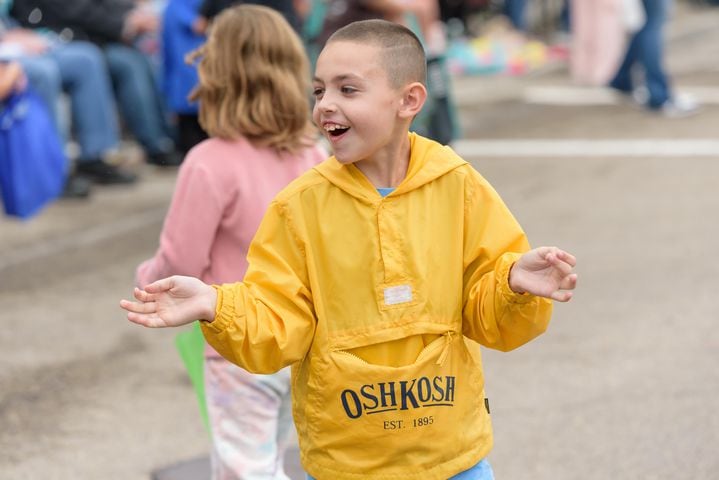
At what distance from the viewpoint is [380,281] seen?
3.14 m

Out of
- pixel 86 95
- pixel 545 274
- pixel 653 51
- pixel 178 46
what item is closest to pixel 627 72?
pixel 653 51

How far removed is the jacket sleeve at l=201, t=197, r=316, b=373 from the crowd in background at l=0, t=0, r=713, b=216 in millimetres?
4150

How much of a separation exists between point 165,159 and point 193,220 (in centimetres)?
623

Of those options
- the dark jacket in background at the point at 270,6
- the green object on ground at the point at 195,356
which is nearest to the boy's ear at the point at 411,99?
the green object on ground at the point at 195,356

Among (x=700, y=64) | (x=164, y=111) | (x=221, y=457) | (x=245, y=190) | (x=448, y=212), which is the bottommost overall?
(x=700, y=64)

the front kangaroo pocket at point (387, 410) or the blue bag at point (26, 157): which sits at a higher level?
the front kangaroo pocket at point (387, 410)

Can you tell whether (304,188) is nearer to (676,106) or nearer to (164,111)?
(164,111)

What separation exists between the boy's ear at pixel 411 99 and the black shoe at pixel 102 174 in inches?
263

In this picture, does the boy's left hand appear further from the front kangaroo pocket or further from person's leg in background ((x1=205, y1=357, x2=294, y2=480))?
person's leg in background ((x1=205, y1=357, x2=294, y2=480))

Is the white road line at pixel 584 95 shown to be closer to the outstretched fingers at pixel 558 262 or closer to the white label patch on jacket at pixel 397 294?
the white label patch on jacket at pixel 397 294

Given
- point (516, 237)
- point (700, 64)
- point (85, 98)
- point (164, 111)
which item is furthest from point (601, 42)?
point (516, 237)

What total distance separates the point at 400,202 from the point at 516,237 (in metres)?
0.28

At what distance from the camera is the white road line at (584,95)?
40.8 ft

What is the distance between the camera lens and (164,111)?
34.4 ft
